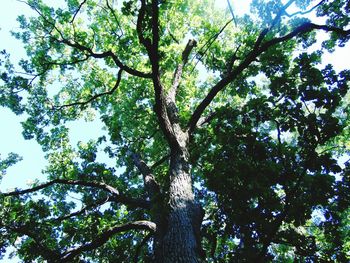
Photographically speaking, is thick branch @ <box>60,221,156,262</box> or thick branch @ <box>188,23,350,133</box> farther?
thick branch @ <box>188,23,350,133</box>

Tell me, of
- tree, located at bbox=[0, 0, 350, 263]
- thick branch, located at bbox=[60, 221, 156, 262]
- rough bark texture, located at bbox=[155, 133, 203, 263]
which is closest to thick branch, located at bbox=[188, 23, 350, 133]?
tree, located at bbox=[0, 0, 350, 263]

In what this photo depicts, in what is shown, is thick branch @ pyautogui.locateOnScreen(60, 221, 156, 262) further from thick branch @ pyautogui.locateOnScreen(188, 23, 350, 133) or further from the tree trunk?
thick branch @ pyautogui.locateOnScreen(188, 23, 350, 133)

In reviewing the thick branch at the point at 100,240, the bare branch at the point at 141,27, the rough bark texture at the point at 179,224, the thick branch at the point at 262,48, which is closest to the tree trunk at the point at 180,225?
the rough bark texture at the point at 179,224

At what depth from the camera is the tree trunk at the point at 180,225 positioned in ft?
15.3

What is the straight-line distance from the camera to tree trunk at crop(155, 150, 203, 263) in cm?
466

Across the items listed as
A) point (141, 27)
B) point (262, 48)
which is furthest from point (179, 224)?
point (262, 48)

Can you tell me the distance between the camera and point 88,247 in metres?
5.57

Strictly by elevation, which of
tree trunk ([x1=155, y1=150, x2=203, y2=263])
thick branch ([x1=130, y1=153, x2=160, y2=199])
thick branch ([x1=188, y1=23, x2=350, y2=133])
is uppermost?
thick branch ([x1=188, y1=23, x2=350, y2=133])

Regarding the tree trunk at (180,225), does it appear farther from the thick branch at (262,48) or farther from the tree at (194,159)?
the thick branch at (262,48)

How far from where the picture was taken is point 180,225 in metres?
5.16

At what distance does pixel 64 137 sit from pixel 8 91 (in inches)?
114

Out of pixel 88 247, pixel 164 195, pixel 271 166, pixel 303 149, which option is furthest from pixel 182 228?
pixel 303 149

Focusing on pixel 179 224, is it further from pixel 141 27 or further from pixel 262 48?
pixel 262 48

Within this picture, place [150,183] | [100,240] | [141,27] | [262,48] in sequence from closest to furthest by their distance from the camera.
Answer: [100,240], [141,27], [262,48], [150,183]
